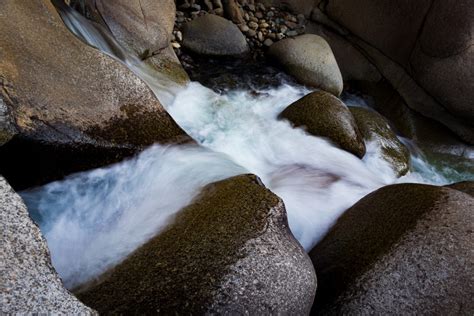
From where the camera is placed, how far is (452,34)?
5.88 metres

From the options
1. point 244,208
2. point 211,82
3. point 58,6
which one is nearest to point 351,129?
point 211,82

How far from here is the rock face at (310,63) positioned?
6105mm

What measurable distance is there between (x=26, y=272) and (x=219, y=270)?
0.87 m

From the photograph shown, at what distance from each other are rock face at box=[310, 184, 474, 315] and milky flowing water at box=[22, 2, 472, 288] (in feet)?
1.65

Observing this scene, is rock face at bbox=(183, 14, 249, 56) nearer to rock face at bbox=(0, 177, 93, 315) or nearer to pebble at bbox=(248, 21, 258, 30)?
pebble at bbox=(248, 21, 258, 30)

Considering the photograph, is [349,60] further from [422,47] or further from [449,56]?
[449,56]

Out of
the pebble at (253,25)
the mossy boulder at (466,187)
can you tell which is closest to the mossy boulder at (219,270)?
the mossy boulder at (466,187)

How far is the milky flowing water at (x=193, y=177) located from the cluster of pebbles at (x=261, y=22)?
1.36m

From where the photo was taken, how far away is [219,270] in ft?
7.05

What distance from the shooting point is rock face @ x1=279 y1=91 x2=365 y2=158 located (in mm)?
4770

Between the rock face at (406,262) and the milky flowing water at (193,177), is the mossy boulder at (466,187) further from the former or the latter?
the rock face at (406,262)

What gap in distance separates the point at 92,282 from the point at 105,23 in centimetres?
318

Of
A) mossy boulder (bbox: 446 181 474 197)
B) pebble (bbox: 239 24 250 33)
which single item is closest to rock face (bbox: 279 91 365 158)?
mossy boulder (bbox: 446 181 474 197)

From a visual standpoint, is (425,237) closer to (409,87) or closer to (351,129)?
(351,129)
